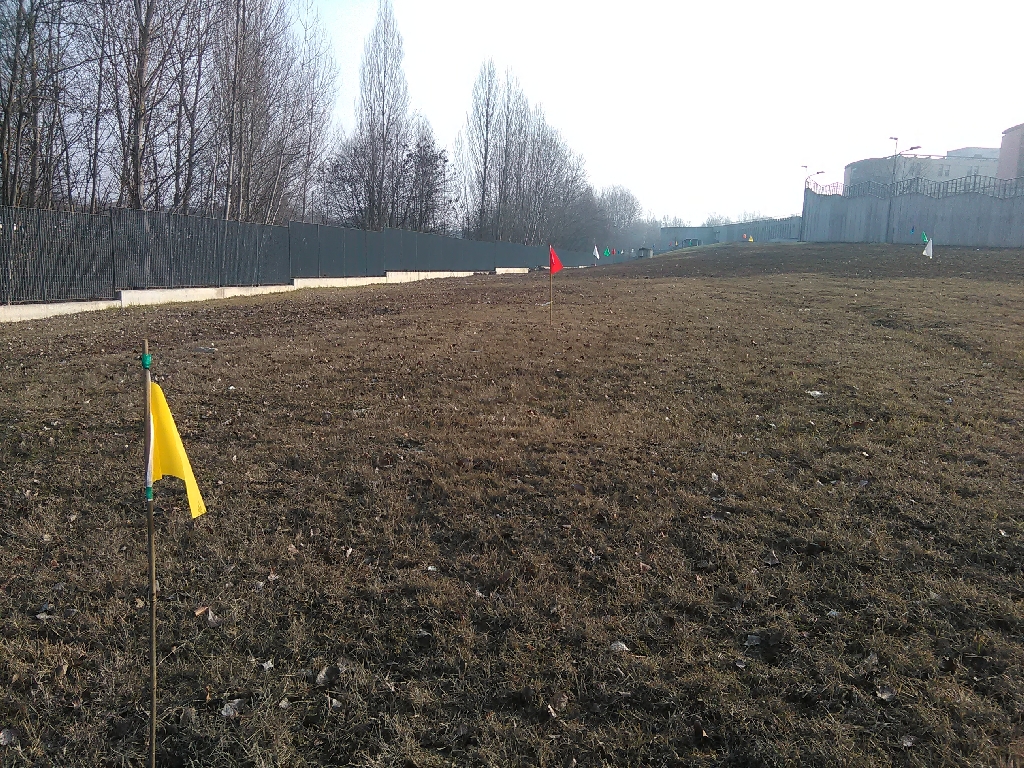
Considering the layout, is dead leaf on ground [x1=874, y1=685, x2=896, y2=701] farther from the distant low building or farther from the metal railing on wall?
the distant low building

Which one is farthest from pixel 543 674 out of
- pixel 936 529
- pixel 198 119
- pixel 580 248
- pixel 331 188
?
pixel 580 248

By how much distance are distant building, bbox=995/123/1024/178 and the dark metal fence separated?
197ft

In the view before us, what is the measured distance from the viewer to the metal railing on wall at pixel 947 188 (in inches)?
1570

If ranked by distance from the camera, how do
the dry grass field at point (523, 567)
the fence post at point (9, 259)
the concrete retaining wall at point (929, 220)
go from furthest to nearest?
the concrete retaining wall at point (929, 220) < the fence post at point (9, 259) < the dry grass field at point (523, 567)

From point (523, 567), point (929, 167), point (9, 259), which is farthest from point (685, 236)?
point (523, 567)

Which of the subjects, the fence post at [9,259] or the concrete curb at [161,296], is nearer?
the fence post at [9,259]

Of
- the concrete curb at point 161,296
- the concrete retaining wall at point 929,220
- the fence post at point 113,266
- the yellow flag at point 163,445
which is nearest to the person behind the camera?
the yellow flag at point 163,445

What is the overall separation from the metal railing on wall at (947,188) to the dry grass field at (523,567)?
40455mm

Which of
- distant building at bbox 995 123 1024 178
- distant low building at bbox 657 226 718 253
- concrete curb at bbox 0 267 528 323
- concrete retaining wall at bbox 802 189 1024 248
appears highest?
distant building at bbox 995 123 1024 178

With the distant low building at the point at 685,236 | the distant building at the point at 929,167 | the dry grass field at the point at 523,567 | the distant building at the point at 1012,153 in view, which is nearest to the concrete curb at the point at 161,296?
the dry grass field at the point at 523,567

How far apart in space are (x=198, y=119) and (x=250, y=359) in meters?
21.2

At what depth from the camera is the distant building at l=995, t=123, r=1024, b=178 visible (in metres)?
58.7

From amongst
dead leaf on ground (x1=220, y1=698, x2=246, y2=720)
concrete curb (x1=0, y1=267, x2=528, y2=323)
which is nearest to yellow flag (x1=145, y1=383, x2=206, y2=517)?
dead leaf on ground (x1=220, y1=698, x2=246, y2=720)

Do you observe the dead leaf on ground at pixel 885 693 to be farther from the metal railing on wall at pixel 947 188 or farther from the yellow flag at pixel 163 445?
the metal railing on wall at pixel 947 188
